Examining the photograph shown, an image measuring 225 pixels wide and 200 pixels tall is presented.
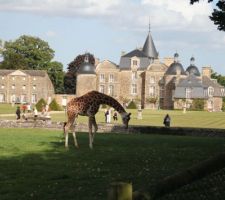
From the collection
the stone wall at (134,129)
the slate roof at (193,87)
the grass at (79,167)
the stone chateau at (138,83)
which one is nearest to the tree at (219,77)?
the stone chateau at (138,83)

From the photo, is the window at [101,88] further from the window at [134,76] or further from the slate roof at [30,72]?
the slate roof at [30,72]

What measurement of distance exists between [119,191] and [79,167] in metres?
8.45

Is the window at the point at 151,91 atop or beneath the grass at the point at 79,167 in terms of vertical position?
atop

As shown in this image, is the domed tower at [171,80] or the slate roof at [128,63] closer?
the domed tower at [171,80]

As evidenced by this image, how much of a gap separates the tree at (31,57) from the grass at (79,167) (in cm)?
9314

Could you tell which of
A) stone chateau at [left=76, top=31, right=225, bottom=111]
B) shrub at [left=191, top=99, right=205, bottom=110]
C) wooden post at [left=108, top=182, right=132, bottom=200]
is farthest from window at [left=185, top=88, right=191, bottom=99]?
wooden post at [left=108, top=182, right=132, bottom=200]

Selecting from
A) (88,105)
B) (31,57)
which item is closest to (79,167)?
(88,105)

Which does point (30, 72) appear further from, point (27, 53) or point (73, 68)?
point (73, 68)

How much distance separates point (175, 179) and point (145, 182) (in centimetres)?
588

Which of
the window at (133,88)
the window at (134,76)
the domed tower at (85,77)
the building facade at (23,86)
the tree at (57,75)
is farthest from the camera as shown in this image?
the tree at (57,75)

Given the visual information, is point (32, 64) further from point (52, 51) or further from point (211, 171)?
point (211, 171)

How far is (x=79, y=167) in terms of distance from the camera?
1217cm

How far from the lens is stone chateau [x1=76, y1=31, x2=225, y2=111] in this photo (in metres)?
97.2

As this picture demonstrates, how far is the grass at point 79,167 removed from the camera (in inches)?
361
